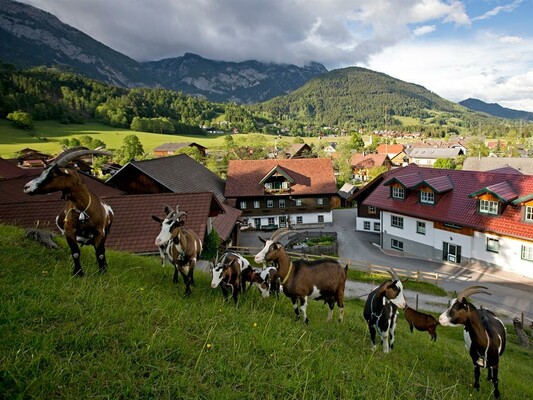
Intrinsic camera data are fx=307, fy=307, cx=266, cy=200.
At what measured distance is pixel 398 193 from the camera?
31781mm

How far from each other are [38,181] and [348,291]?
20.9 meters

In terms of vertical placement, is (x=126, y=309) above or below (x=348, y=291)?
above

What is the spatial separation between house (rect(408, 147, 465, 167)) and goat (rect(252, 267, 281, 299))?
123257 mm

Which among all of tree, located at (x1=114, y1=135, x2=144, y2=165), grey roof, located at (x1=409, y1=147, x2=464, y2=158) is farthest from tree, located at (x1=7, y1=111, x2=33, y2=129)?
grey roof, located at (x1=409, y1=147, x2=464, y2=158)

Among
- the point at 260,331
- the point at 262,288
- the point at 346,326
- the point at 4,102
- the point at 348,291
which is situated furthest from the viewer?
the point at 4,102

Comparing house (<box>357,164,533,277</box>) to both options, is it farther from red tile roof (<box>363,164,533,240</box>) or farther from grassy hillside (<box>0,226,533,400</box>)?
grassy hillside (<box>0,226,533,400</box>)

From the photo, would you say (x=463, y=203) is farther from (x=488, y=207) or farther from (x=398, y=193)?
(x=398, y=193)

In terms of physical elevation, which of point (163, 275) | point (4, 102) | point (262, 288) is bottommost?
point (262, 288)

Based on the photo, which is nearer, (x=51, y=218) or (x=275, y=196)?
(x=51, y=218)

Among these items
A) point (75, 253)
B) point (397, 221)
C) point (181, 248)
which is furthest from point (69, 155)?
point (397, 221)

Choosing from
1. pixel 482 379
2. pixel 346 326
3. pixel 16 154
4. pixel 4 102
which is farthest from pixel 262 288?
pixel 4 102

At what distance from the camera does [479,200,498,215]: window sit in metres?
24.3

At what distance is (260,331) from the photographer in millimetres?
5734

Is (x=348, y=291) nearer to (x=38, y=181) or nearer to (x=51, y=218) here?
(x=51, y=218)
